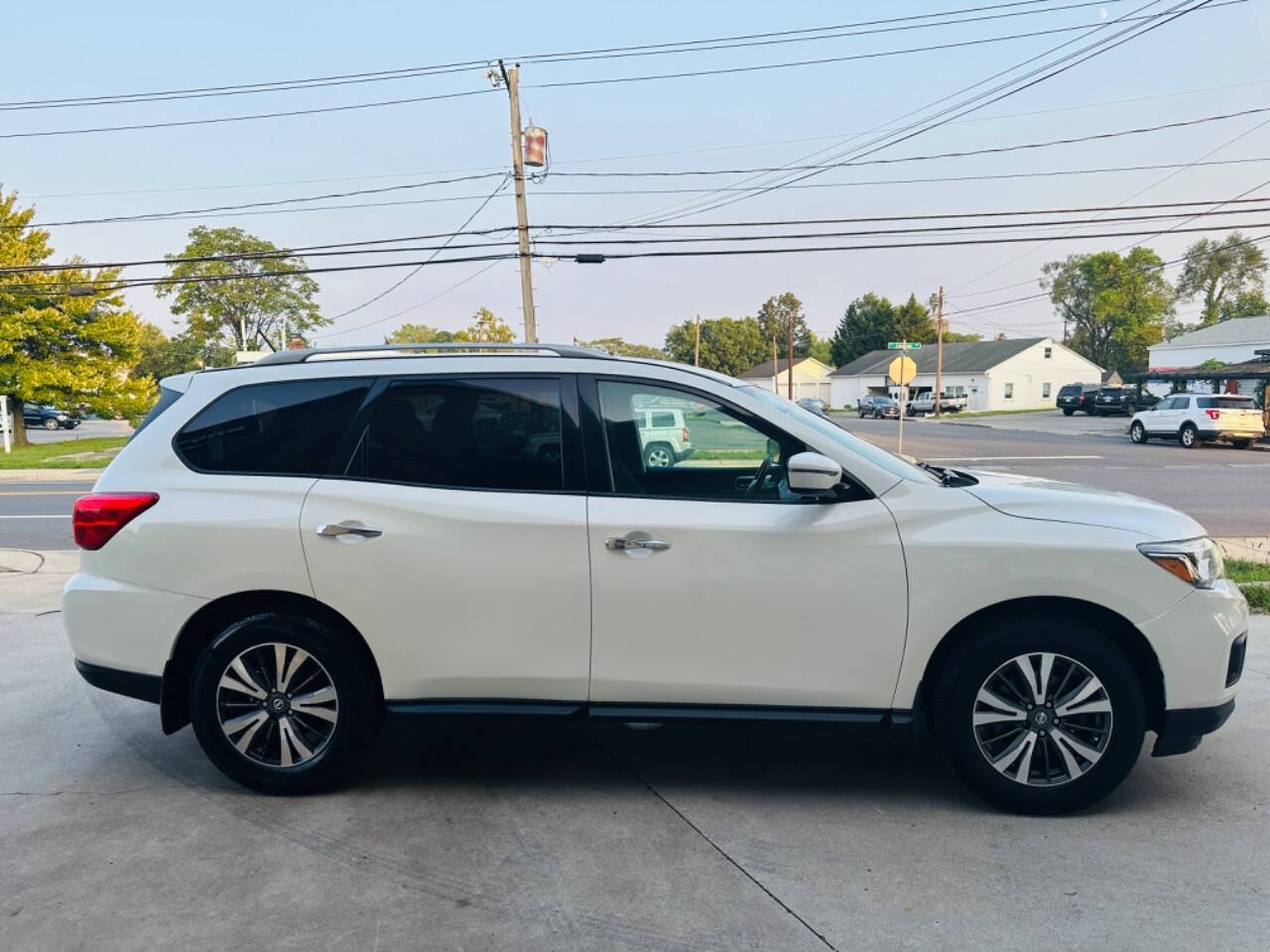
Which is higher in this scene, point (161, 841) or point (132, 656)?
point (132, 656)

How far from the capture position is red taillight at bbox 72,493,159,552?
381cm

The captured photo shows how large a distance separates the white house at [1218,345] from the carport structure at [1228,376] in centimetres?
1006

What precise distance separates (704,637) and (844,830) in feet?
2.98

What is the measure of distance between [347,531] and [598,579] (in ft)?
3.45

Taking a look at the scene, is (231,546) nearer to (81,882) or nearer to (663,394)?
(81,882)

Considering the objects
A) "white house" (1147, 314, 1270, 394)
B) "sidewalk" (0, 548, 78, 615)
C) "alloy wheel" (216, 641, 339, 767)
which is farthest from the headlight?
"white house" (1147, 314, 1270, 394)

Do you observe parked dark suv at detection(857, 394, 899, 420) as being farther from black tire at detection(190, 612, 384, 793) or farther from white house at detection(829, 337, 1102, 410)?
black tire at detection(190, 612, 384, 793)

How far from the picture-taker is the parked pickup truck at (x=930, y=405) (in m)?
64.9

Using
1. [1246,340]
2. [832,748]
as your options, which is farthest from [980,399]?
[832,748]

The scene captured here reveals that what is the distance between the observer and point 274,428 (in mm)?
3896

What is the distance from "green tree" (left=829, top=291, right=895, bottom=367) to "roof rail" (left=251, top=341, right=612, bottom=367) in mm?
95848

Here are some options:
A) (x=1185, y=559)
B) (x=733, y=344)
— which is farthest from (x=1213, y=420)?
(x=733, y=344)

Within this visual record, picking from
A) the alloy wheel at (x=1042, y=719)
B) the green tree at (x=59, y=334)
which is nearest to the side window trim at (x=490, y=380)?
the alloy wheel at (x=1042, y=719)

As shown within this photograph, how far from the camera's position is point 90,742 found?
178 inches
